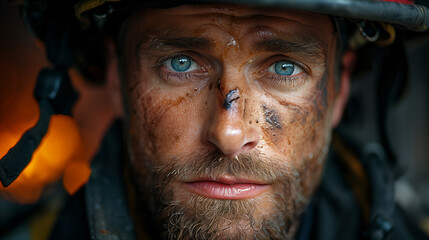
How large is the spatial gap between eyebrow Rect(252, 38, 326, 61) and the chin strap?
898mm

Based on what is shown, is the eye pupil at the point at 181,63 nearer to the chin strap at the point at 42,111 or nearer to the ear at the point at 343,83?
the chin strap at the point at 42,111

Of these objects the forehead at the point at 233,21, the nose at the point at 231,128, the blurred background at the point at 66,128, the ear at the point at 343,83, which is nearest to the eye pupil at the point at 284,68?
the forehead at the point at 233,21

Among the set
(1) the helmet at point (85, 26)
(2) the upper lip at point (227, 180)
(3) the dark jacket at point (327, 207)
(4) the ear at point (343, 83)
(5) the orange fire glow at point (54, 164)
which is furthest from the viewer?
(5) the orange fire glow at point (54, 164)

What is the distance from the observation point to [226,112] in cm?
Answer: 124

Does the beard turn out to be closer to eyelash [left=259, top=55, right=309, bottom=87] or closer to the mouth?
the mouth

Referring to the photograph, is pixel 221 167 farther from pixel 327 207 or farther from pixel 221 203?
pixel 327 207

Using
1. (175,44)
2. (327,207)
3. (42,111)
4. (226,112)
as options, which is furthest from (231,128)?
(327,207)

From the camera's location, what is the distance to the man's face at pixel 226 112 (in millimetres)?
1282

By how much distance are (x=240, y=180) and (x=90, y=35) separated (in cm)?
113

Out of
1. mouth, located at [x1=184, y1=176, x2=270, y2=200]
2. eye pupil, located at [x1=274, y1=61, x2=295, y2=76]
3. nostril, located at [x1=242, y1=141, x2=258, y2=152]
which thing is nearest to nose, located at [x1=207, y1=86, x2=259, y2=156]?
nostril, located at [x1=242, y1=141, x2=258, y2=152]

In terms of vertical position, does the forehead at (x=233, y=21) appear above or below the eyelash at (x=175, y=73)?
above

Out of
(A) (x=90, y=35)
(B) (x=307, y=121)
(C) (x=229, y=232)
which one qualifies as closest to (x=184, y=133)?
(C) (x=229, y=232)

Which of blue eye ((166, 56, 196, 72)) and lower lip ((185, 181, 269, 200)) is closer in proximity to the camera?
lower lip ((185, 181, 269, 200))

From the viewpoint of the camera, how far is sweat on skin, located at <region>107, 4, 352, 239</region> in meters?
1.28
